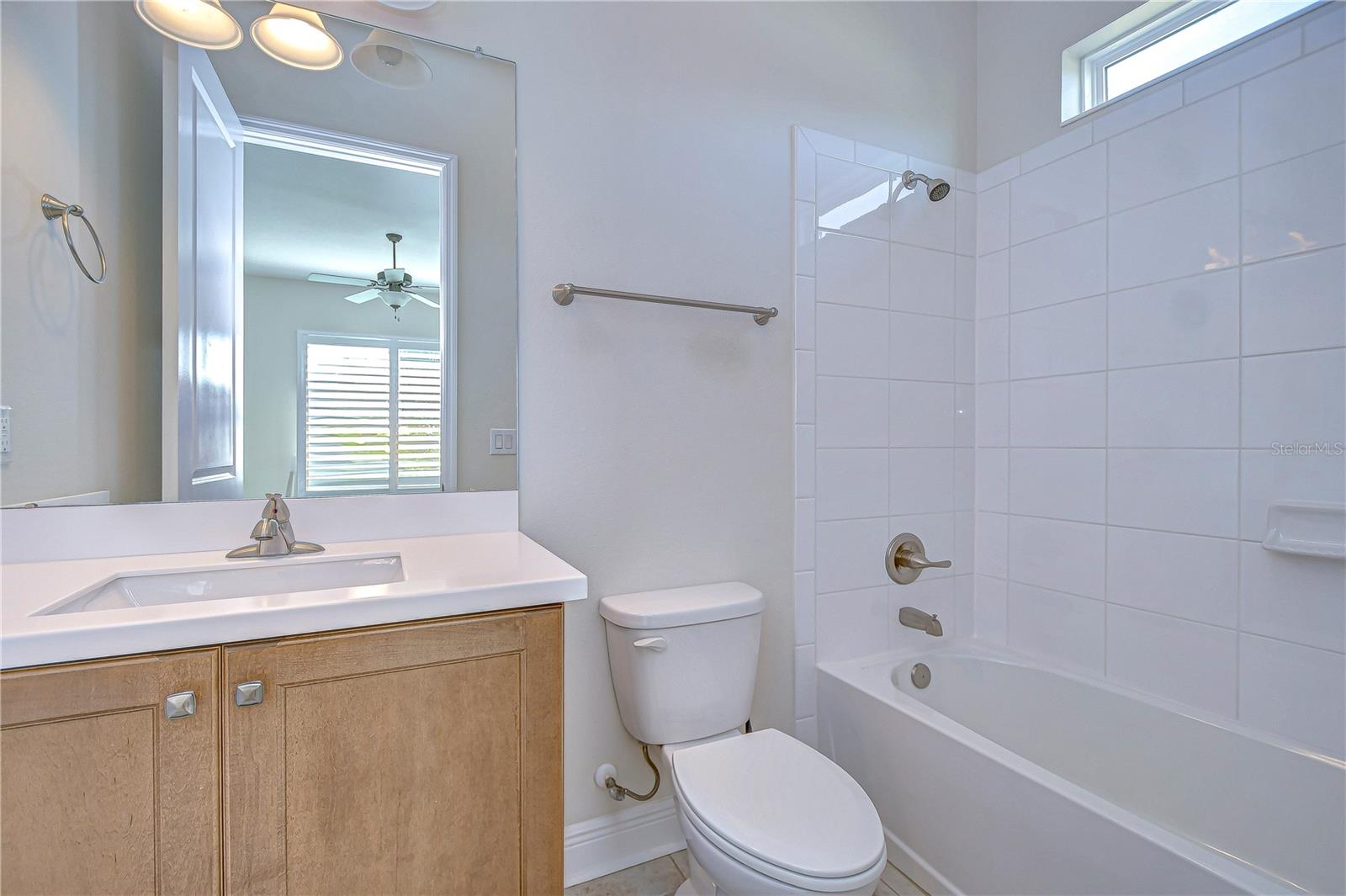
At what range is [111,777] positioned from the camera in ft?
2.51

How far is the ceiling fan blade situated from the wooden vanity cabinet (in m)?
0.83

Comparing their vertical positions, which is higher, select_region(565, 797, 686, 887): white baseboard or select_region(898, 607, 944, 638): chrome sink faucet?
select_region(898, 607, 944, 638): chrome sink faucet

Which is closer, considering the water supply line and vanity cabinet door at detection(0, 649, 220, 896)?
vanity cabinet door at detection(0, 649, 220, 896)

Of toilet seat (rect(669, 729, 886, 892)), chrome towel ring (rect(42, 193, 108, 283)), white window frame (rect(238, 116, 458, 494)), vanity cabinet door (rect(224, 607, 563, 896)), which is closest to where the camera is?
vanity cabinet door (rect(224, 607, 563, 896))

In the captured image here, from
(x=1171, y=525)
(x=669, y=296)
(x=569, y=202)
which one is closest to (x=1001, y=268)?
(x=1171, y=525)

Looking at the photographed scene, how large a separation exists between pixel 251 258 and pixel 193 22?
469 millimetres

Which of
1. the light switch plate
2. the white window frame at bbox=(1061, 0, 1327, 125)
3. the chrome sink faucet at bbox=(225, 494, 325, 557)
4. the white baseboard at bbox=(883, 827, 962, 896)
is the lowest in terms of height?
the white baseboard at bbox=(883, 827, 962, 896)

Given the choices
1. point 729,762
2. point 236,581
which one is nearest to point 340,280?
point 236,581

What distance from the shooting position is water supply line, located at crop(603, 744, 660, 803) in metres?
1.57

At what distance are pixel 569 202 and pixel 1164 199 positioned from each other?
155 centimetres

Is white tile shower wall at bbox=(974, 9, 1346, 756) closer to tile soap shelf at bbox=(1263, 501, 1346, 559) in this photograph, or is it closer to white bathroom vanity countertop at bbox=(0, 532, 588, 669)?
tile soap shelf at bbox=(1263, 501, 1346, 559)

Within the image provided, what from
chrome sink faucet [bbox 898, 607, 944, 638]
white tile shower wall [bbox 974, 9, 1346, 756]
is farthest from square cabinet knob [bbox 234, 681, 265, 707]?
white tile shower wall [bbox 974, 9, 1346, 756]

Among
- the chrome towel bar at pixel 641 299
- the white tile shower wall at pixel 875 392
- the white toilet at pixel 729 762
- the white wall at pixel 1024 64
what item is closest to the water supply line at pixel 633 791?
the white toilet at pixel 729 762

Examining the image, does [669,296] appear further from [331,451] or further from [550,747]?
[550,747]
